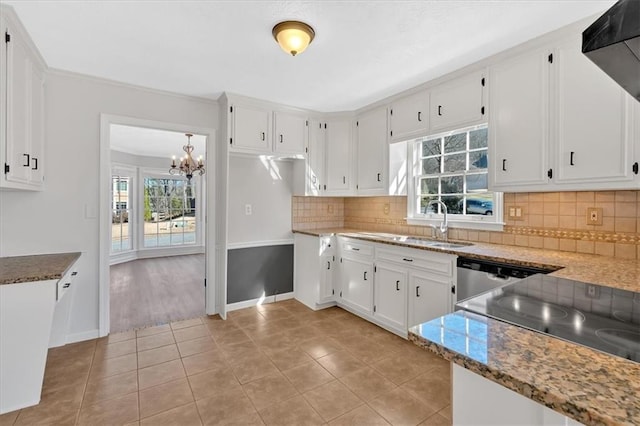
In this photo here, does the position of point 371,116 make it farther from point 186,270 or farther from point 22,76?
point 186,270

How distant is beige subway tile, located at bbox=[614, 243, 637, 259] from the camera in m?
2.02

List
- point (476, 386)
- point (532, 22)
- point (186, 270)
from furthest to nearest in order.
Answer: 1. point (186, 270)
2. point (532, 22)
3. point (476, 386)

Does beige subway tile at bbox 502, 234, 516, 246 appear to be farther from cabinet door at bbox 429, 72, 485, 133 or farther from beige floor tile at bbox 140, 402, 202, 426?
beige floor tile at bbox 140, 402, 202, 426

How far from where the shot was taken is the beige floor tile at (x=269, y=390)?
6.52 ft

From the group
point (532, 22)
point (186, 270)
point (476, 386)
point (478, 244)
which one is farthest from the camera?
point (186, 270)

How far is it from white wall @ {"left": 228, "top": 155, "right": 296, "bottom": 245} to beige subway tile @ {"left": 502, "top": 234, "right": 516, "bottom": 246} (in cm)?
244

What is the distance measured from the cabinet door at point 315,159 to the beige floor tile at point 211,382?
7.34ft

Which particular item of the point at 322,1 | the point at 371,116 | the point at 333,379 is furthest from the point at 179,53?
the point at 333,379

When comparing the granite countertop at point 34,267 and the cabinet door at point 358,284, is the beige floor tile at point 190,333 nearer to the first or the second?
the granite countertop at point 34,267

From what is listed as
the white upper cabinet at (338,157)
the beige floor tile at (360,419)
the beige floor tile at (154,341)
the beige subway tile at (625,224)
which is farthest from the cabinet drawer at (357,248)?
the beige floor tile at (154,341)

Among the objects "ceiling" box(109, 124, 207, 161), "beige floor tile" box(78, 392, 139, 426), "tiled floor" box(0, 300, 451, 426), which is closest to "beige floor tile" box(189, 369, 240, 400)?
"tiled floor" box(0, 300, 451, 426)

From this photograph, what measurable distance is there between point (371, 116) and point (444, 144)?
907 mm

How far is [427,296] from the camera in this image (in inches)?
103

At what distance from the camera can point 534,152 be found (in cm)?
225
